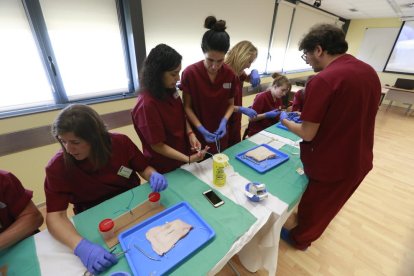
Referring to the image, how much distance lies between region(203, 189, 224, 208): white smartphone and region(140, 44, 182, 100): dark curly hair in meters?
0.59

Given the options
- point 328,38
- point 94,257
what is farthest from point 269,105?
point 94,257

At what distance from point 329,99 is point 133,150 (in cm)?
104

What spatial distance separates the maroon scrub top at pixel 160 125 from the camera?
3.50 feet

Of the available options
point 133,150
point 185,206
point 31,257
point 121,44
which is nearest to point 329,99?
point 185,206

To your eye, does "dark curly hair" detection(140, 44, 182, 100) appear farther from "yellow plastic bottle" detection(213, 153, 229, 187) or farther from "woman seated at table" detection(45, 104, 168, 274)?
"yellow plastic bottle" detection(213, 153, 229, 187)

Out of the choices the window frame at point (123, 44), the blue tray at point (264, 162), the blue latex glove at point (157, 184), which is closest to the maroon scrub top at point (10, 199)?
the blue latex glove at point (157, 184)

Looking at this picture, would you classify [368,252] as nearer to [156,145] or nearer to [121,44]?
[156,145]

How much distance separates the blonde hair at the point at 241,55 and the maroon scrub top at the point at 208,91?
223mm

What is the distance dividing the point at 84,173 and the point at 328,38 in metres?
1.39

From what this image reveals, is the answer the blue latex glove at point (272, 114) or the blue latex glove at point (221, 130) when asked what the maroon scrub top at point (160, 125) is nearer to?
the blue latex glove at point (221, 130)

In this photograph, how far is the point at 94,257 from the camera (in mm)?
664

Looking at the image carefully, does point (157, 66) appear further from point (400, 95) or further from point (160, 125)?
point (400, 95)

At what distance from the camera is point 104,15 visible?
6.23 ft

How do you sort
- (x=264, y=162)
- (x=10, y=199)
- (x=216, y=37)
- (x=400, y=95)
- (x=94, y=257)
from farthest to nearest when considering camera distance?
1. (x=400, y=95)
2. (x=264, y=162)
3. (x=216, y=37)
4. (x=10, y=199)
5. (x=94, y=257)
